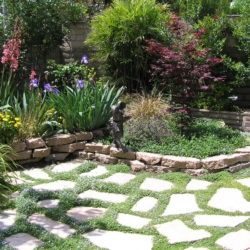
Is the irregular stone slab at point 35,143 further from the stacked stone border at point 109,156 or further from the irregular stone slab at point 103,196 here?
the irregular stone slab at point 103,196

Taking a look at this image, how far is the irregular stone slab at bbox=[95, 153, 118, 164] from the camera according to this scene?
17.6ft

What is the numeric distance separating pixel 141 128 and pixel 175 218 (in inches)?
81.3

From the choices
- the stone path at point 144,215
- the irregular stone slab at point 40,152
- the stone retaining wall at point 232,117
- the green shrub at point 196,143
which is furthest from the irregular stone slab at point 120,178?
the stone retaining wall at point 232,117

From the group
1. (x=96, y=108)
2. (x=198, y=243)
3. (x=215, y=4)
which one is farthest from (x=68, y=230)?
(x=215, y=4)

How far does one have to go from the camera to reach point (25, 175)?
5012 millimetres

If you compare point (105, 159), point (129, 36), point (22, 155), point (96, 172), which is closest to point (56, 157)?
point (22, 155)

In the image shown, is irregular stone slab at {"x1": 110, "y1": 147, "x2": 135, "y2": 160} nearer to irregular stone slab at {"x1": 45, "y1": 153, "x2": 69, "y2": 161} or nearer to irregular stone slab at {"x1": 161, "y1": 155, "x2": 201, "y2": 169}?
irregular stone slab at {"x1": 161, "y1": 155, "x2": 201, "y2": 169}

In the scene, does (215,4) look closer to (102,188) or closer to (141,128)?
(141,128)

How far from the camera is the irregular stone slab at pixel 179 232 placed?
10.9 ft

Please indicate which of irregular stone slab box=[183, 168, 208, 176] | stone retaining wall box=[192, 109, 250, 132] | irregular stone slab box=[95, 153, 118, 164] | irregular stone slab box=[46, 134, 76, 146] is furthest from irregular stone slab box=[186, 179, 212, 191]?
stone retaining wall box=[192, 109, 250, 132]

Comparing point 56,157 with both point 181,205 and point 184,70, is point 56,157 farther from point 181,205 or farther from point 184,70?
point 181,205

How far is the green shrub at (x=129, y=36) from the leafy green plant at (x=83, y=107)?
1392mm

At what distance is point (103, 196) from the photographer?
4.31m

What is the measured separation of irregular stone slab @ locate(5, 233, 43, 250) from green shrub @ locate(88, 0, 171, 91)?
4.28m
